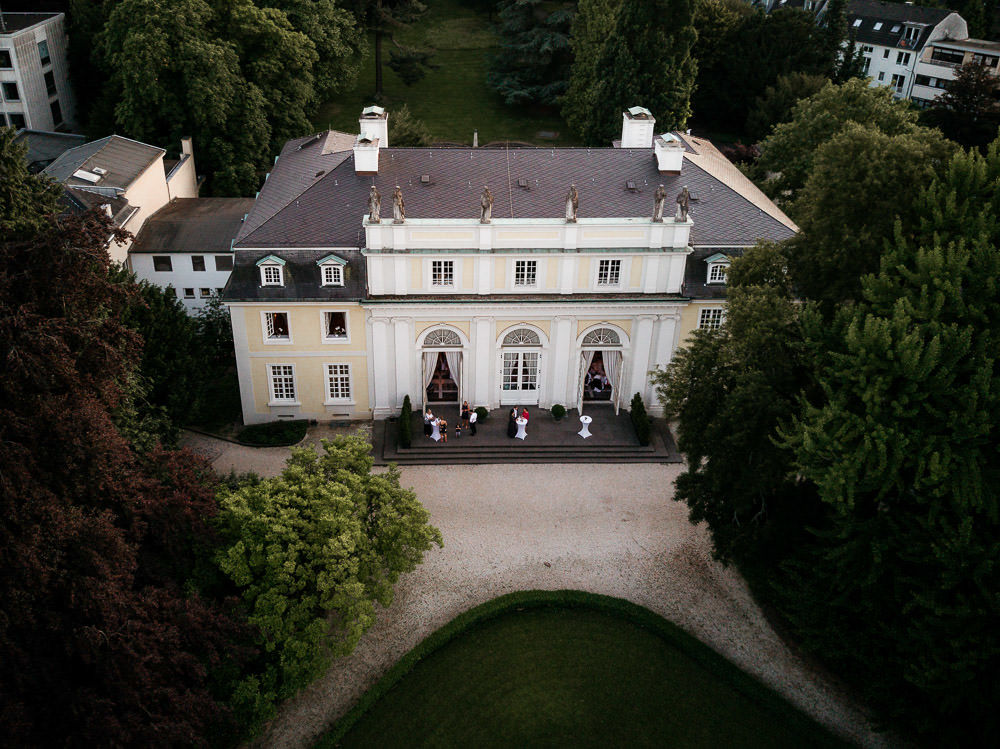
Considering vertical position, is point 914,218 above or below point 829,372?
above

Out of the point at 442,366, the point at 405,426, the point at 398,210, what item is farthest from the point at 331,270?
the point at 405,426

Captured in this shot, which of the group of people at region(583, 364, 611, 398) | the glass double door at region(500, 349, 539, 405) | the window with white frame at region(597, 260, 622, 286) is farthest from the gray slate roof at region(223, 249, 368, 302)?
the group of people at region(583, 364, 611, 398)

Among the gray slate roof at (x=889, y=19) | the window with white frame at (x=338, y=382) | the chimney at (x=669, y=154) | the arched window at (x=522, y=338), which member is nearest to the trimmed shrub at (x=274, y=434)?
the window with white frame at (x=338, y=382)

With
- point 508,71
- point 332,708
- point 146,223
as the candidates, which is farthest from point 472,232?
point 508,71

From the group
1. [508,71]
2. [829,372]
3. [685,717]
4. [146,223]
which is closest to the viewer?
[829,372]

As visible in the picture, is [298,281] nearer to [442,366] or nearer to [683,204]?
[442,366]

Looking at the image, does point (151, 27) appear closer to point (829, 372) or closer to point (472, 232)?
point (472, 232)

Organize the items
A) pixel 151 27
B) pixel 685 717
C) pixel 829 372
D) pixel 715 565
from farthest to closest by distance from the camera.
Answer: pixel 151 27 → pixel 715 565 → pixel 685 717 → pixel 829 372
